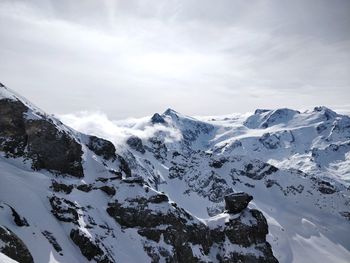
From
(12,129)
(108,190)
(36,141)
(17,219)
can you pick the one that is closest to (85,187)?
(108,190)

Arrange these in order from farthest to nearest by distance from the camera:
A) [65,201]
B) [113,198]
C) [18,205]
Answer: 1. [113,198]
2. [65,201]
3. [18,205]

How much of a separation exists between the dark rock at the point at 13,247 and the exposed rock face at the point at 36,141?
35235 millimetres

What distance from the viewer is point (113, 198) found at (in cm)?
9456

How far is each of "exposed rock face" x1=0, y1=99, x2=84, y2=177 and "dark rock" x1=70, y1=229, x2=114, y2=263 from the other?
22.3m

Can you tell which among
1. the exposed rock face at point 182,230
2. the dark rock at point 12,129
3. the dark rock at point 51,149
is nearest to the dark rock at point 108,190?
the exposed rock face at point 182,230

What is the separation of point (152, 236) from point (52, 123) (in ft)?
117

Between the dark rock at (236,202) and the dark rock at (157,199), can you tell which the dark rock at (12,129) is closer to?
the dark rock at (157,199)

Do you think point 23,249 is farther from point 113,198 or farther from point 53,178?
point 113,198

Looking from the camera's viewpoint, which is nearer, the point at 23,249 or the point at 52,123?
the point at 23,249

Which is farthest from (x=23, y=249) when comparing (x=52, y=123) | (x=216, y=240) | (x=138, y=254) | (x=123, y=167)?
(x=123, y=167)

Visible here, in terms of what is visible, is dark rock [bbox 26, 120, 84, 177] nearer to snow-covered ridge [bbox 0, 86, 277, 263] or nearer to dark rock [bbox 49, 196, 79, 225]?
snow-covered ridge [bbox 0, 86, 277, 263]

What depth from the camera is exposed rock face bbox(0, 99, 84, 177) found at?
87.8 meters

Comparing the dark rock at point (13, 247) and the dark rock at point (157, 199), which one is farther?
the dark rock at point (157, 199)

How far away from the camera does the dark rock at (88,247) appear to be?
2844 inches
